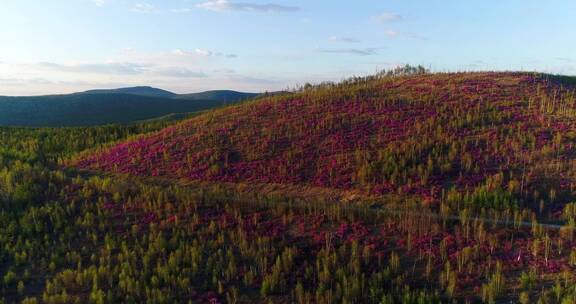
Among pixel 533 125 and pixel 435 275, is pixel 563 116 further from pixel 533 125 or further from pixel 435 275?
pixel 435 275

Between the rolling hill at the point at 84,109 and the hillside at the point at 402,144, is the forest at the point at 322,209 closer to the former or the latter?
the hillside at the point at 402,144

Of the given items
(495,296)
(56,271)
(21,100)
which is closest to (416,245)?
(495,296)

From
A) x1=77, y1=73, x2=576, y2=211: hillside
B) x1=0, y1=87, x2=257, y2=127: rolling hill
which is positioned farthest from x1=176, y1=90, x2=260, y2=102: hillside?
x1=77, y1=73, x2=576, y2=211: hillside

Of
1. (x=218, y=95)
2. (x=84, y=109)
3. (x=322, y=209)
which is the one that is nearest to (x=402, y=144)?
(x=322, y=209)

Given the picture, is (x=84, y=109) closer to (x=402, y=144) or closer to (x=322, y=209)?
(x=402, y=144)

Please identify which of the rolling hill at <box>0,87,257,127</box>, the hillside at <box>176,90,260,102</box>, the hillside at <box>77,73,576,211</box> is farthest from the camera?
the hillside at <box>176,90,260,102</box>

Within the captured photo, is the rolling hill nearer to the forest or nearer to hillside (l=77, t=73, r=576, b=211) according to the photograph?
hillside (l=77, t=73, r=576, b=211)

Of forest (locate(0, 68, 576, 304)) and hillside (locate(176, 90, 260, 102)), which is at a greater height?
hillside (locate(176, 90, 260, 102))
